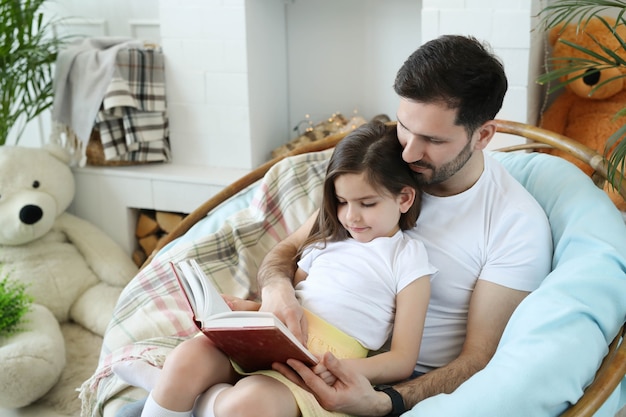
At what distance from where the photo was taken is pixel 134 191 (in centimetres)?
305

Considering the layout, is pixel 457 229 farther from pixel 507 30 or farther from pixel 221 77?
pixel 221 77

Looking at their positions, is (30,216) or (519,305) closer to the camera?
(519,305)

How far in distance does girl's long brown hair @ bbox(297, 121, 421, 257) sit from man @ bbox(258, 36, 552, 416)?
0.03 m

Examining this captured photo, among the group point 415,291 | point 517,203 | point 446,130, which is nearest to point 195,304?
point 415,291

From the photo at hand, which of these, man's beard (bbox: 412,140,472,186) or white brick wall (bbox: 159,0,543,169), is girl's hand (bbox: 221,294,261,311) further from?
white brick wall (bbox: 159,0,543,169)

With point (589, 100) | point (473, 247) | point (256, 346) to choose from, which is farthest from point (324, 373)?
point (589, 100)

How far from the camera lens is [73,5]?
3.38 m

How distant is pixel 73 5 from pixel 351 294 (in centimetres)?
240

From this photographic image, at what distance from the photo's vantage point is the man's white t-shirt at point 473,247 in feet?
5.31

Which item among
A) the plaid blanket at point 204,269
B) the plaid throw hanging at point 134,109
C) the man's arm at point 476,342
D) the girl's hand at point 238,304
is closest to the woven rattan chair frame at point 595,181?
the plaid blanket at point 204,269

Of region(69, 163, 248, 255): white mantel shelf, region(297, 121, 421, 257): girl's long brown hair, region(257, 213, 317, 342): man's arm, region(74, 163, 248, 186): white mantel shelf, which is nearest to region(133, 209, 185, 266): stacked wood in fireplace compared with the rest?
region(69, 163, 248, 255): white mantel shelf

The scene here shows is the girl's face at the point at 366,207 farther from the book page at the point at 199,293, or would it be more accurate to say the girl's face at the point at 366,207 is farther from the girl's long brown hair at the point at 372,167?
the book page at the point at 199,293

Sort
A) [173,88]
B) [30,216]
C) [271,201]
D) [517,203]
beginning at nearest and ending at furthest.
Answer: [517,203]
[271,201]
[30,216]
[173,88]

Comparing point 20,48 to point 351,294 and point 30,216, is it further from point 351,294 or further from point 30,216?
point 351,294
